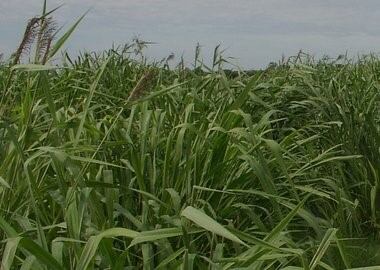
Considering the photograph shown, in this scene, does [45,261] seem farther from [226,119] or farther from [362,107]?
[362,107]

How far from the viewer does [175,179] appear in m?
1.94

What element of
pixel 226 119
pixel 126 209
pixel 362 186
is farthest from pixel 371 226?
pixel 126 209

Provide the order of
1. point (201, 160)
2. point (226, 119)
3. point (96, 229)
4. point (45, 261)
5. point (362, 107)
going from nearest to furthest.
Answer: point (45, 261) → point (96, 229) → point (201, 160) → point (226, 119) → point (362, 107)

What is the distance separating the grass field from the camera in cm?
144

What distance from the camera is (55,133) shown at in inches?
70.4

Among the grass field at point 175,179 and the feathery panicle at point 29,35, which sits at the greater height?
the feathery panicle at point 29,35

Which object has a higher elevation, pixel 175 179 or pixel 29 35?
pixel 29 35

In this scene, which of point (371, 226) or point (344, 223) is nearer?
point (344, 223)

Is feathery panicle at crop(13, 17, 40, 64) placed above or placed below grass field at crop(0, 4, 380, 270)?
above

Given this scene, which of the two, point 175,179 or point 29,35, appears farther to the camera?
point 175,179

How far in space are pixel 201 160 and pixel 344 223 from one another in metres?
0.83

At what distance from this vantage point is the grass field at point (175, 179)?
144 centimetres

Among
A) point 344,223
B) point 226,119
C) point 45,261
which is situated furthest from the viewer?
point 344,223

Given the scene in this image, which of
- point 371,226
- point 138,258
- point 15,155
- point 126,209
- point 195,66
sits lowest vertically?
point 371,226
